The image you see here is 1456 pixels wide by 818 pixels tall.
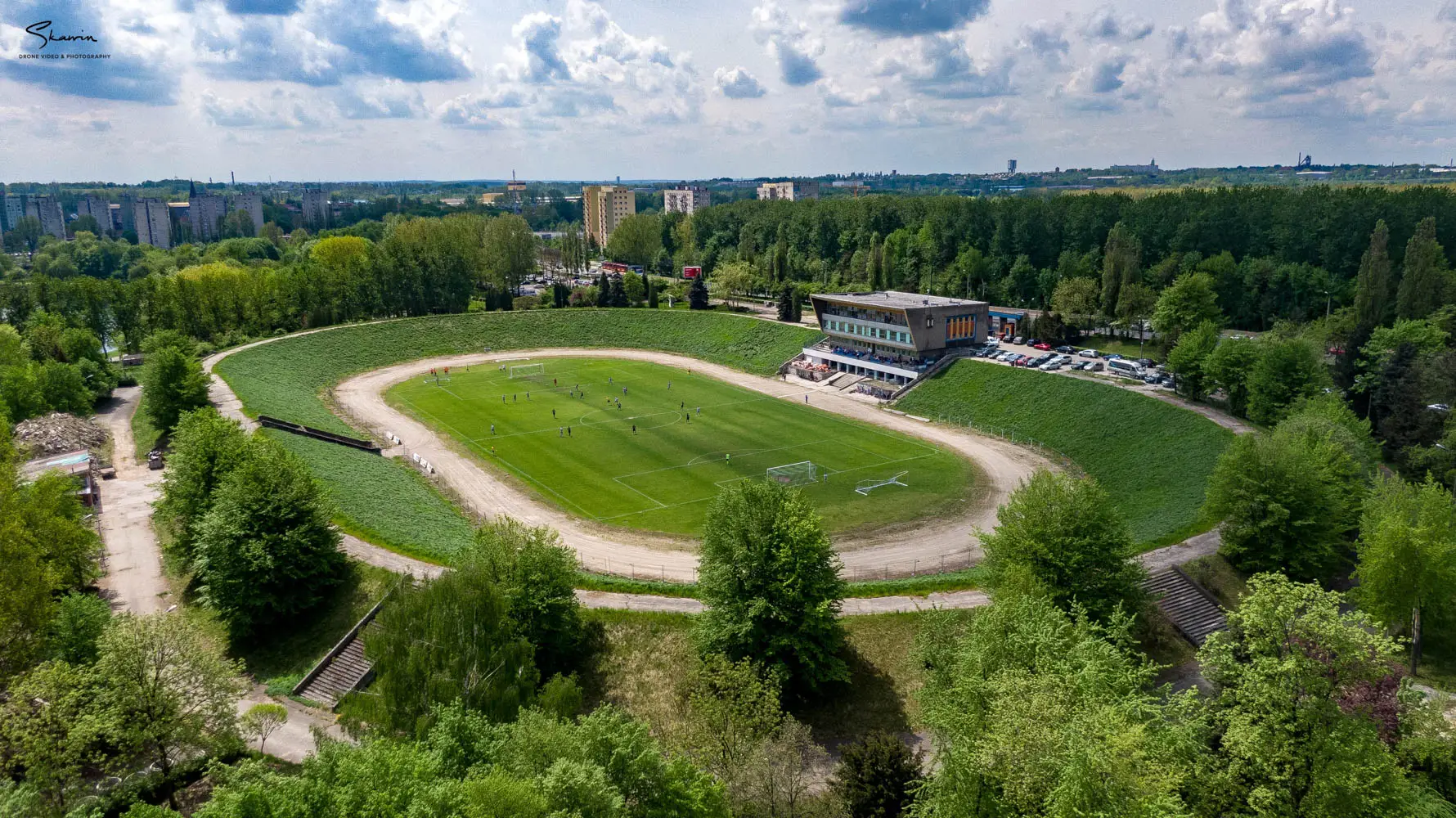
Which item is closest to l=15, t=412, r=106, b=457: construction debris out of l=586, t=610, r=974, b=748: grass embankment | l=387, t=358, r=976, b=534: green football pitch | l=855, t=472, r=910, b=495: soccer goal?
l=387, t=358, r=976, b=534: green football pitch

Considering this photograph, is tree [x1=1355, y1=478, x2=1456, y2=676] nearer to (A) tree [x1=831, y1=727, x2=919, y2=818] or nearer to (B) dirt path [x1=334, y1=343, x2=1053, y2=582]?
(B) dirt path [x1=334, y1=343, x2=1053, y2=582]

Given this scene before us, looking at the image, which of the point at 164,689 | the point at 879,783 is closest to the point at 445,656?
the point at 164,689

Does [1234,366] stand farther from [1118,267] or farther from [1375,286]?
[1118,267]

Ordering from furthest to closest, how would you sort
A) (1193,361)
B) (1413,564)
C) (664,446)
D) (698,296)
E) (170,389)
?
(698,296) < (664,446) < (1193,361) < (170,389) < (1413,564)

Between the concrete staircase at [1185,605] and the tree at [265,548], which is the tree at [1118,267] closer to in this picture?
the concrete staircase at [1185,605]

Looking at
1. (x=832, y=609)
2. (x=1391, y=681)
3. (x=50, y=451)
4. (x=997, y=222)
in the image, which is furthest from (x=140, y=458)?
(x=997, y=222)

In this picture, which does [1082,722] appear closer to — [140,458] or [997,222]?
[140,458]

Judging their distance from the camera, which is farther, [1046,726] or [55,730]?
[55,730]
